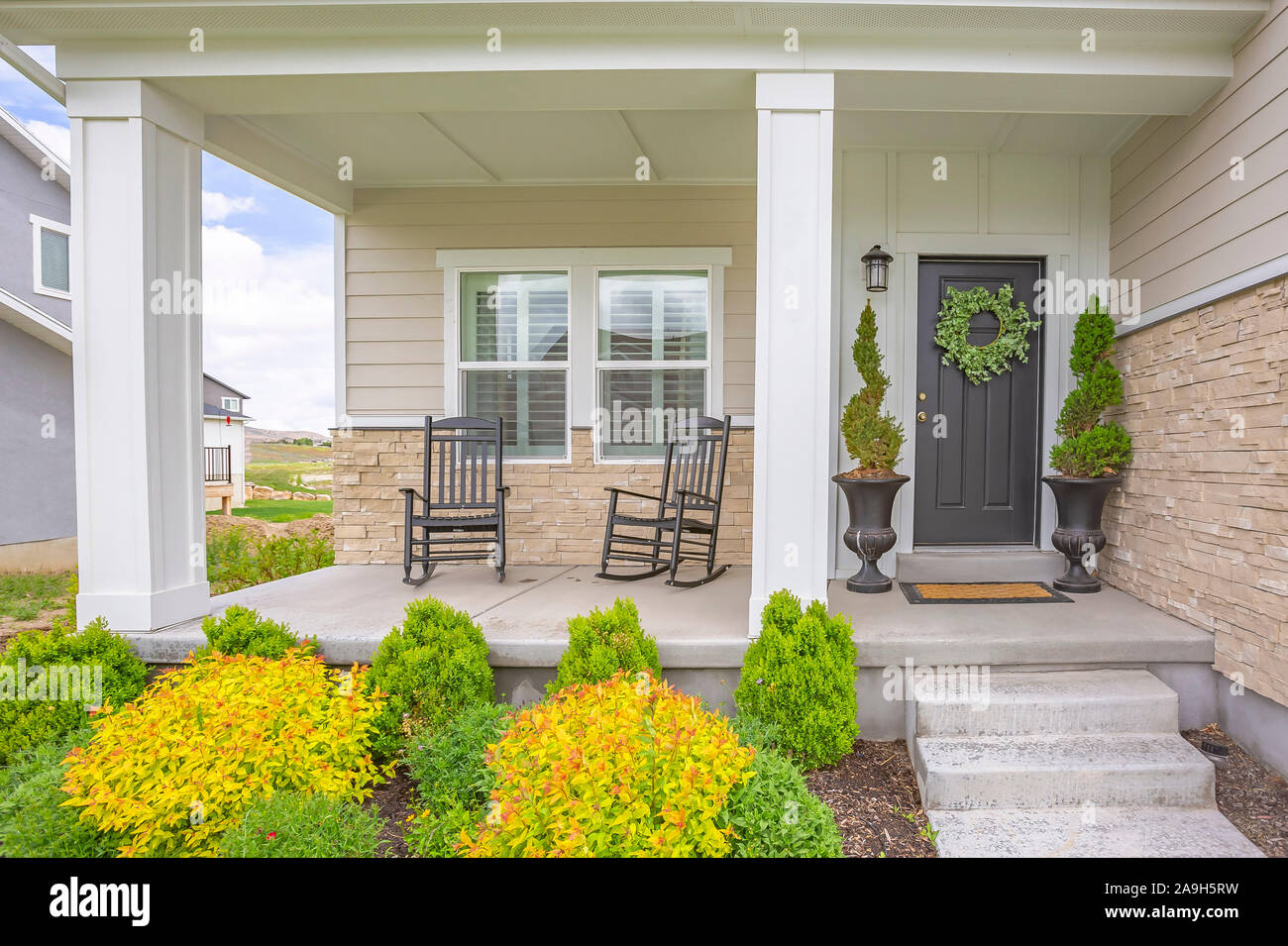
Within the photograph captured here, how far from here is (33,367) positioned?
6.69 metres

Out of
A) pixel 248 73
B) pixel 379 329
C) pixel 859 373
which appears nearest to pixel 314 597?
pixel 379 329

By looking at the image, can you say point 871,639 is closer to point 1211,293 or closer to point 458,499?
point 1211,293

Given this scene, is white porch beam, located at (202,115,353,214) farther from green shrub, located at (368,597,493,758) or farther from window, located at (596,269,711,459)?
green shrub, located at (368,597,493,758)

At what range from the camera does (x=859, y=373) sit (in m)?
3.72

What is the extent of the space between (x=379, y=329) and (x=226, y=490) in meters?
4.53

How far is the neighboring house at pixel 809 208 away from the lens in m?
2.65

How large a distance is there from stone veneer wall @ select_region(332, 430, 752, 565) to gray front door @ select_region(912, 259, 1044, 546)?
1.12 meters

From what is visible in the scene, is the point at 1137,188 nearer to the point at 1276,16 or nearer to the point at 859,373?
the point at 1276,16

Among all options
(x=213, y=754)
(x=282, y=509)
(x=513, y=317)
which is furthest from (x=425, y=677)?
(x=282, y=509)

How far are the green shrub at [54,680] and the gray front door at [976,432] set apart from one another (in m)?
3.91

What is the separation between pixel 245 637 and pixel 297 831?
1066 mm

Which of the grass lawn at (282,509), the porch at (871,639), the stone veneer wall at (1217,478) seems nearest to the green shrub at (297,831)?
the porch at (871,639)

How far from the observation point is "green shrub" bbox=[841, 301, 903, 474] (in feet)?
11.8

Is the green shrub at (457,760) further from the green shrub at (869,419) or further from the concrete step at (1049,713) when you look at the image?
the green shrub at (869,419)
